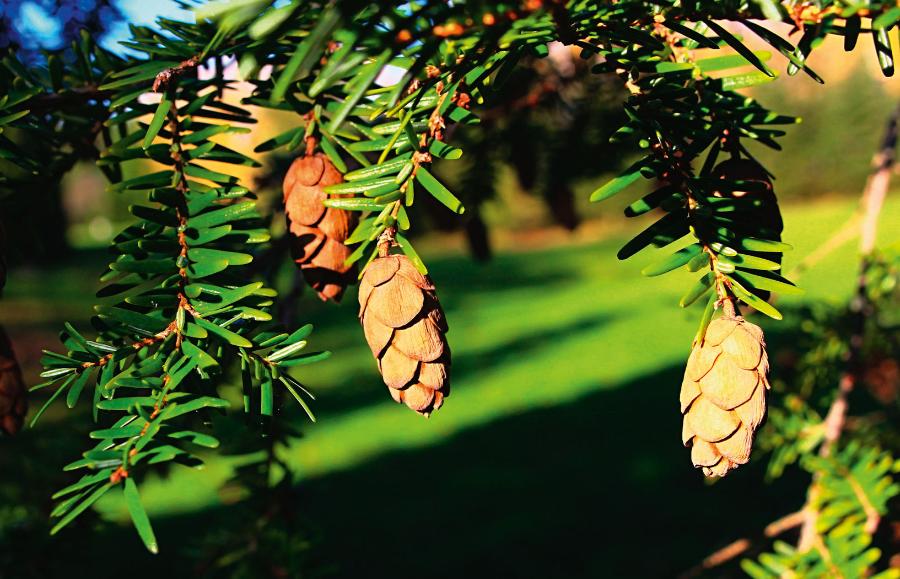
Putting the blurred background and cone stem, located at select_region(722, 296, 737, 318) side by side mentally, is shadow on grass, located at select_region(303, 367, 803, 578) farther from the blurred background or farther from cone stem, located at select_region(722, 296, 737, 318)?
cone stem, located at select_region(722, 296, 737, 318)

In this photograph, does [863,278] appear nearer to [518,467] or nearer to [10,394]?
[10,394]

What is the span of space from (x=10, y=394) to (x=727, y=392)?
49 centimetres

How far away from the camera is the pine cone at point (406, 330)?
45 cm

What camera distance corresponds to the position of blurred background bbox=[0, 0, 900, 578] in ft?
3.17

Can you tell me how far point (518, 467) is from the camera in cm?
394

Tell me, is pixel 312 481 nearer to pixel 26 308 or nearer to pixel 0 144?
pixel 0 144

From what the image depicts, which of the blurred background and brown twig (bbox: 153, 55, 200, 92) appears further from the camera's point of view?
the blurred background

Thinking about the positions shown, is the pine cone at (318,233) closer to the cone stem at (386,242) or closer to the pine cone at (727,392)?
the cone stem at (386,242)

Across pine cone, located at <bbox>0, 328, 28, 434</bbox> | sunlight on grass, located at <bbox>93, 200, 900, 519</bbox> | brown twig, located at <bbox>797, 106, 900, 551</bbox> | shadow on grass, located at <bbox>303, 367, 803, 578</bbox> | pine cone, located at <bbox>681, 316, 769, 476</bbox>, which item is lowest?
sunlight on grass, located at <bbox>93, 200, 900, 519</bbox>

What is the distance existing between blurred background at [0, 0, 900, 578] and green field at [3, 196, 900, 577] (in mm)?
15

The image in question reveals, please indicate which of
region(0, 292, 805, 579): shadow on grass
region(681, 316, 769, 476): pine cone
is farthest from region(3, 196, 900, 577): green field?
region(681, 316, 769, 476): pine cone

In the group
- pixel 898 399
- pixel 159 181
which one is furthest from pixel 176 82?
pixel 898 399

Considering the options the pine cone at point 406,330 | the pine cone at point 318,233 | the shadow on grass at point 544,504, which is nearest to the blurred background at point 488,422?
the shadow on grass at point 544,504

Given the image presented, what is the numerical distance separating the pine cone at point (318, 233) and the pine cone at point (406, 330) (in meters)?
0.09
